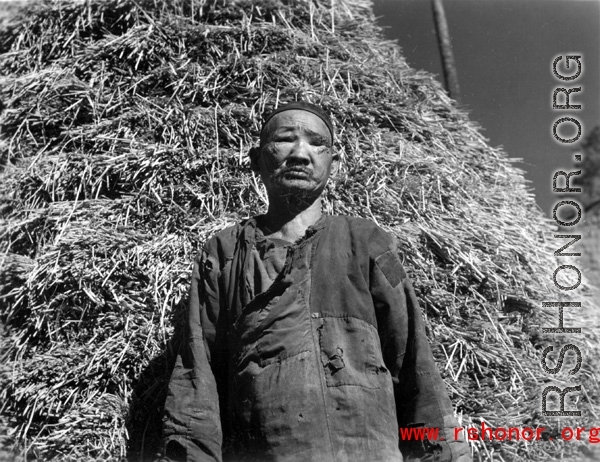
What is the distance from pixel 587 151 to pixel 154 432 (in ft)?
30.2

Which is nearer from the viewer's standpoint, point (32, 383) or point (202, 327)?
point (202, 327)

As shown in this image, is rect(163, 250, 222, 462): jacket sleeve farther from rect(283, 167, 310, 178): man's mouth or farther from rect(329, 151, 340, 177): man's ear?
rect(329, 151, 340, 177): man's ear

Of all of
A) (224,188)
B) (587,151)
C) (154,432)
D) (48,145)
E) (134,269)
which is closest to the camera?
(154,432)

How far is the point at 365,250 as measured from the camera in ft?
7.18

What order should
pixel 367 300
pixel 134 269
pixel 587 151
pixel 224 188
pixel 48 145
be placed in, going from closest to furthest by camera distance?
1. pixel 367 300
2. pixel 134 269
3. pixel 224 188
4. pixel 48 145
5. pixel 587 151

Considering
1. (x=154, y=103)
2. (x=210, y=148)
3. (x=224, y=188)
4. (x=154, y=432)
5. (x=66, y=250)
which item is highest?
(x=154, y=103)

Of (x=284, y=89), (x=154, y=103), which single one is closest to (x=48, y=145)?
(x=154, y=103)

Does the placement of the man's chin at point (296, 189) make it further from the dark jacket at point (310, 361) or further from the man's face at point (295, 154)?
the dark jacket at point (310, 361)

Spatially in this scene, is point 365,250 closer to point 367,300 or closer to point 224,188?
point 367,300

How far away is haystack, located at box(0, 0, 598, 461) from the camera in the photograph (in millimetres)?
2561

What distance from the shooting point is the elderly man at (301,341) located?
6.46ft

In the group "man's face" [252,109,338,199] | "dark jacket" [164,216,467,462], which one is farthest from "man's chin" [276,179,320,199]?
"dark jacket" [164,216,467,462]

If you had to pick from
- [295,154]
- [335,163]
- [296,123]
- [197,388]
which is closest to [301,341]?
[197,388]

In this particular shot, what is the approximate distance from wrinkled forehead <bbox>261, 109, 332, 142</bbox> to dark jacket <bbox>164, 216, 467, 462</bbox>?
31 cm
